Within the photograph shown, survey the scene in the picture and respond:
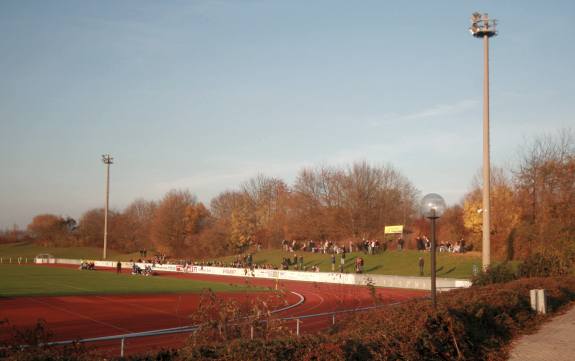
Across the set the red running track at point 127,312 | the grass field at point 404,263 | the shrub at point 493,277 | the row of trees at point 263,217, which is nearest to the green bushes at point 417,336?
the red running track at point 127,312

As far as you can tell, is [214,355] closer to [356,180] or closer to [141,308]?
[141,308]

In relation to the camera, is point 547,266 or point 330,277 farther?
point 330,277

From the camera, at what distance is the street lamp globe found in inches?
463

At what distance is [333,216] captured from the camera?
253 ft

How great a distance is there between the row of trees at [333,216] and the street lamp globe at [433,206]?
1684cm

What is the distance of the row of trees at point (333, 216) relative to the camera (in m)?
43.6

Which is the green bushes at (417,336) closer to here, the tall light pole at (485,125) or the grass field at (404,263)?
the tall light pole at (485,125)

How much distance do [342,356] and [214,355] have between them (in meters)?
1.89

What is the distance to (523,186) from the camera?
47812 mm

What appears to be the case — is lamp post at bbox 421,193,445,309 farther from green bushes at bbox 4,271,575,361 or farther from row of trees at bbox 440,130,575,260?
row of trees at bbox 440,130,575,260

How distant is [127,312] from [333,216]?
51.0m

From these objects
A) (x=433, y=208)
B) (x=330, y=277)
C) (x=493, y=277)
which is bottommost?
(x=330, y=277)

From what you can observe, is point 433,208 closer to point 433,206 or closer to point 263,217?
point 433,206

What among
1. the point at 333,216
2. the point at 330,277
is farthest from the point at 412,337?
the point at 333,216
